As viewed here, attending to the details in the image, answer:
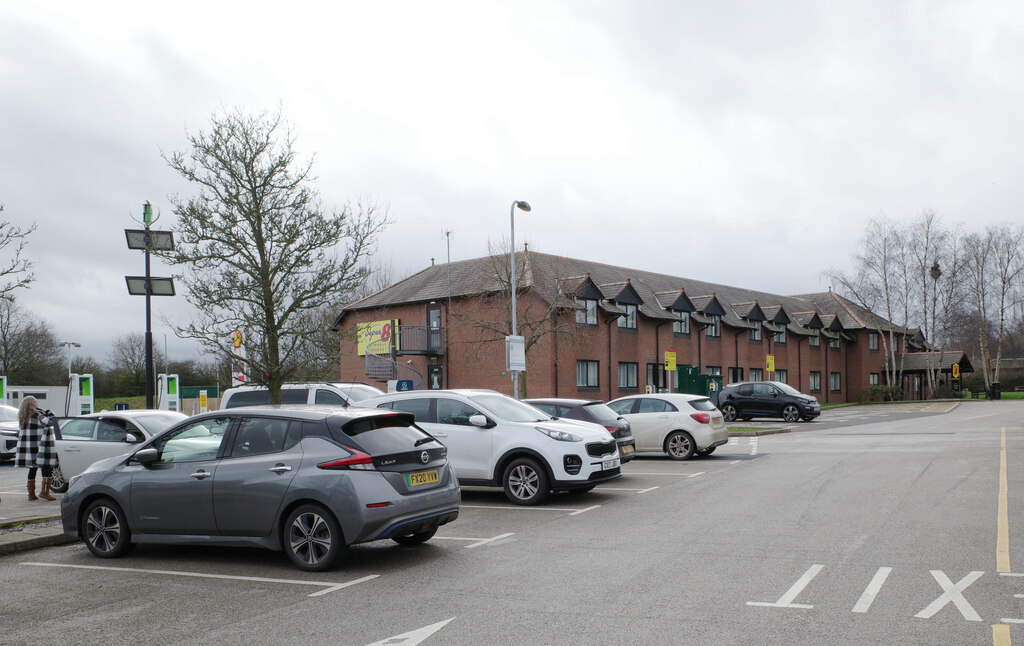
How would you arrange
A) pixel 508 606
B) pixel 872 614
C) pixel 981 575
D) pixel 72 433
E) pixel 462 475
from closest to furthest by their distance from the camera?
pixel 872 614 < pixel 508 606 < pixel 981 575 < pixel 462 475 < pixel 72 433

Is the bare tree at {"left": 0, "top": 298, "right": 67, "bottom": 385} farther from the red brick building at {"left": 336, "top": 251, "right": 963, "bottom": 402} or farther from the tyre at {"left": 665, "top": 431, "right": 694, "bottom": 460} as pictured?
the tyre at {"left": 665, "top": 431, "right": 694, "bottom": 460}

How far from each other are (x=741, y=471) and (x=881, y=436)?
10376 mm

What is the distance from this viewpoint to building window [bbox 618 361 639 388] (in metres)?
41.1

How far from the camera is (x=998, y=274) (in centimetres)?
6750

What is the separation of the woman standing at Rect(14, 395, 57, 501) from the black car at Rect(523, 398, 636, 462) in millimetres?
7629

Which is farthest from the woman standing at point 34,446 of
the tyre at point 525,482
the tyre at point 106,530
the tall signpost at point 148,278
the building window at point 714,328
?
the building window at point 714,328

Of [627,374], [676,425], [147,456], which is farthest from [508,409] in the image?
→ [627,374]

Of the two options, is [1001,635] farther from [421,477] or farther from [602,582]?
[421,477]

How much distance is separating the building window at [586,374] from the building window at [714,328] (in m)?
11.5

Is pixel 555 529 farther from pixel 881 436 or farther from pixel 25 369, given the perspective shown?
pixel 25 369

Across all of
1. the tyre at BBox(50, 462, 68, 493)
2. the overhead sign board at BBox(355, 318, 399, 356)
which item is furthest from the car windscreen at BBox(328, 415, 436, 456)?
the overhead sign board at BBox(355, 318, 399, 356)

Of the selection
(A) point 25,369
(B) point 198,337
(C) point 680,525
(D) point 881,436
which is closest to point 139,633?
(C) point 680,525

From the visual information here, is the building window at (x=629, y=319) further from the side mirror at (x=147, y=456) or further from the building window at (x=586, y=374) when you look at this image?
the side mirror at (x=147, y=456)

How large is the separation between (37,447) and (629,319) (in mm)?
31914
